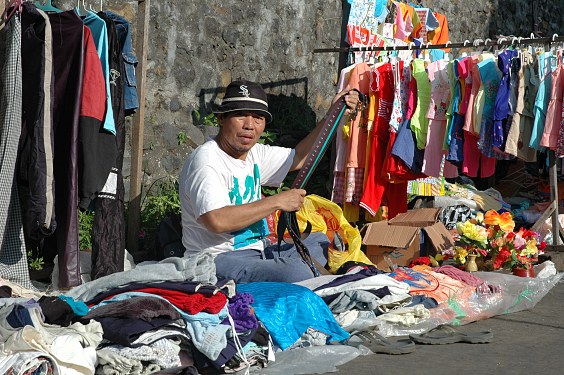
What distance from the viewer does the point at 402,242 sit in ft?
23.4

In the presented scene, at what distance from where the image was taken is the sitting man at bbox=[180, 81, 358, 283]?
4645mm

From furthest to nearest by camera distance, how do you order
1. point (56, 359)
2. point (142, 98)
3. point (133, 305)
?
point (142, 98)
point (133, 305)
point (56, 359)

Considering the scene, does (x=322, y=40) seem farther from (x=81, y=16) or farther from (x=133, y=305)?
(x=133, y=305)

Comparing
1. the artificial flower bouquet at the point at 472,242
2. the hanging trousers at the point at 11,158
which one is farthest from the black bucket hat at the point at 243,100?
the artificial flower bouquet at the point at 472,242

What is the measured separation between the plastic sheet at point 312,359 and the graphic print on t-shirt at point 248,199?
3.40 feet

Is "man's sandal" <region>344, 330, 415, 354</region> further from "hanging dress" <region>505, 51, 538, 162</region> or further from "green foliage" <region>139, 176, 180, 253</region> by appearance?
"hanging dress" <region>505, 51, 538, 162</region>

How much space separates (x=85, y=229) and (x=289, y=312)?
8.08 feet

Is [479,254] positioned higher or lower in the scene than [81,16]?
lower

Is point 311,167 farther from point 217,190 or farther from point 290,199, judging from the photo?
point 217,190

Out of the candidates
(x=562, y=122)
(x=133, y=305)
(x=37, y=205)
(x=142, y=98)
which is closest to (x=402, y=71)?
(x=562, y=122)

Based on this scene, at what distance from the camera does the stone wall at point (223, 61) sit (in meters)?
7.18

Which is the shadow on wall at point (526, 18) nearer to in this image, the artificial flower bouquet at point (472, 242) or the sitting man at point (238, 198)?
the artificial flower bouquet at point (472, 242)

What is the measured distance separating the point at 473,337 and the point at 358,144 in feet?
11.2

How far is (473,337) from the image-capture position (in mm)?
4562
